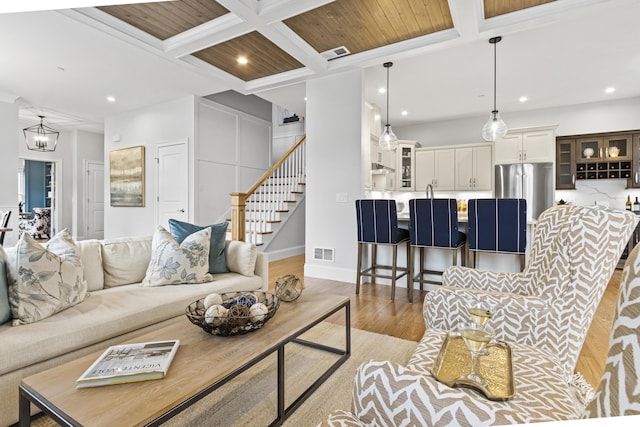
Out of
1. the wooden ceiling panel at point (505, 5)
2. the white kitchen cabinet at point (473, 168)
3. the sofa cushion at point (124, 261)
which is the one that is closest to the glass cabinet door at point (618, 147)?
the white kitchen cabinet at point (473, 168)

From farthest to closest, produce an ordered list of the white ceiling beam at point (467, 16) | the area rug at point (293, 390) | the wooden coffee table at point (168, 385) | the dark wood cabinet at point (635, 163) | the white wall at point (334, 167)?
the dark wood cabinet at point (635, 163) < the white wall at point (334, 167) < the white ceiling beam at point (467, 16) < the area rug at point (293, 390) < the wooden coffee table at point (168, 385)

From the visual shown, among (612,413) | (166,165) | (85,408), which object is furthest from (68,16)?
(612,413)

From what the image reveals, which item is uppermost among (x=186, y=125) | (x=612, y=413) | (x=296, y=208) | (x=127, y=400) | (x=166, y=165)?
(x=186, y=125)

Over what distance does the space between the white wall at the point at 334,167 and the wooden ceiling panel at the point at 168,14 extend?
1663 mm

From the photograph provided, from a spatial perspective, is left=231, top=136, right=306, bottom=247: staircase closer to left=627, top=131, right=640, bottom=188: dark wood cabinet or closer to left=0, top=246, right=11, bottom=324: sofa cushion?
left=0, top=246, right=11, bottom=324: sofa cushion

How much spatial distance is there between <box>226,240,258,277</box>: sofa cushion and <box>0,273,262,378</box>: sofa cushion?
0.80 feet

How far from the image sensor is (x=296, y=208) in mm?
6109

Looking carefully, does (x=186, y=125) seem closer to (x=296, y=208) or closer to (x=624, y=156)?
(x=296, y=208)

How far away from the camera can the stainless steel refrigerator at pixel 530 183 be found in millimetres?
5586

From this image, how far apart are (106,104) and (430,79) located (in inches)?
224

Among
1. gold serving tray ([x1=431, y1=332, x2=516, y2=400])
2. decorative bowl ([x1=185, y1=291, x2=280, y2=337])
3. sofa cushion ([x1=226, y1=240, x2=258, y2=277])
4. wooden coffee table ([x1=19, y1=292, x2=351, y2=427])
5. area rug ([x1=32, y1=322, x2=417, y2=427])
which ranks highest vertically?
sofa cushion ([x1=226, y1=240, x2=258, y2=277])

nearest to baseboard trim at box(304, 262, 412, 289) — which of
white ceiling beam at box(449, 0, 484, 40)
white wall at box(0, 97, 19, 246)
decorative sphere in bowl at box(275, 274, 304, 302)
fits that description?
decorative sphere in bowl at box(275, 274, 304, 302)

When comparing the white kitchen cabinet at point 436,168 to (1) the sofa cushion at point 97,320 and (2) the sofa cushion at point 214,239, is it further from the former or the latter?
(1) the sofa cushion at point 97,320

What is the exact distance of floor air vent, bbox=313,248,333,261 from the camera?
4379 millimetres
